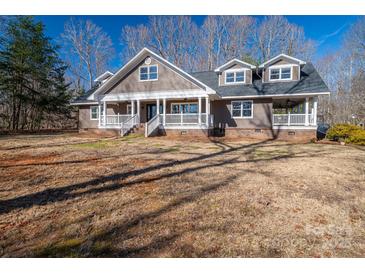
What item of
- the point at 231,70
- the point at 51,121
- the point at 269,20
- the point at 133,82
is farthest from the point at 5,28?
the point at 269,20

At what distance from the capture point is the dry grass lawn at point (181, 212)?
2484 millimetres

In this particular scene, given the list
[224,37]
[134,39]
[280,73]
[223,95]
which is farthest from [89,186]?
[134,39]

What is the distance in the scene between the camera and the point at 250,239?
2625 millimetres

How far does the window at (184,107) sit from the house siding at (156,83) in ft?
8.11

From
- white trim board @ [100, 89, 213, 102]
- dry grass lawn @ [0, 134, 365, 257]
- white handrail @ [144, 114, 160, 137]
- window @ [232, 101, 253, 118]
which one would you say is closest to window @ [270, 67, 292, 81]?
window @ [232, 101, 253, 118]

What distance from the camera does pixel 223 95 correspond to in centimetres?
1619

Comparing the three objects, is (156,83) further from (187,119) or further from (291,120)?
(291,120)

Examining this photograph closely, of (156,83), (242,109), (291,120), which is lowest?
(291,120)

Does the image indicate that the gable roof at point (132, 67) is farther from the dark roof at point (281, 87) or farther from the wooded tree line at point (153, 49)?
the wooded tree line at point (153, 49)

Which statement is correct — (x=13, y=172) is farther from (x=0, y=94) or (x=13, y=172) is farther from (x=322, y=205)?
(x=0, y=94)

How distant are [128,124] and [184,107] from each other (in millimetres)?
4996

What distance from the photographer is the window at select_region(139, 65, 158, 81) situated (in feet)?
54.0

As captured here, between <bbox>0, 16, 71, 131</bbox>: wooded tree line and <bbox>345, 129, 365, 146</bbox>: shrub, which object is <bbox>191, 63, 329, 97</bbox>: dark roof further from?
<bbox>0, 16, 71, 131</bbox>: wooded tree line
